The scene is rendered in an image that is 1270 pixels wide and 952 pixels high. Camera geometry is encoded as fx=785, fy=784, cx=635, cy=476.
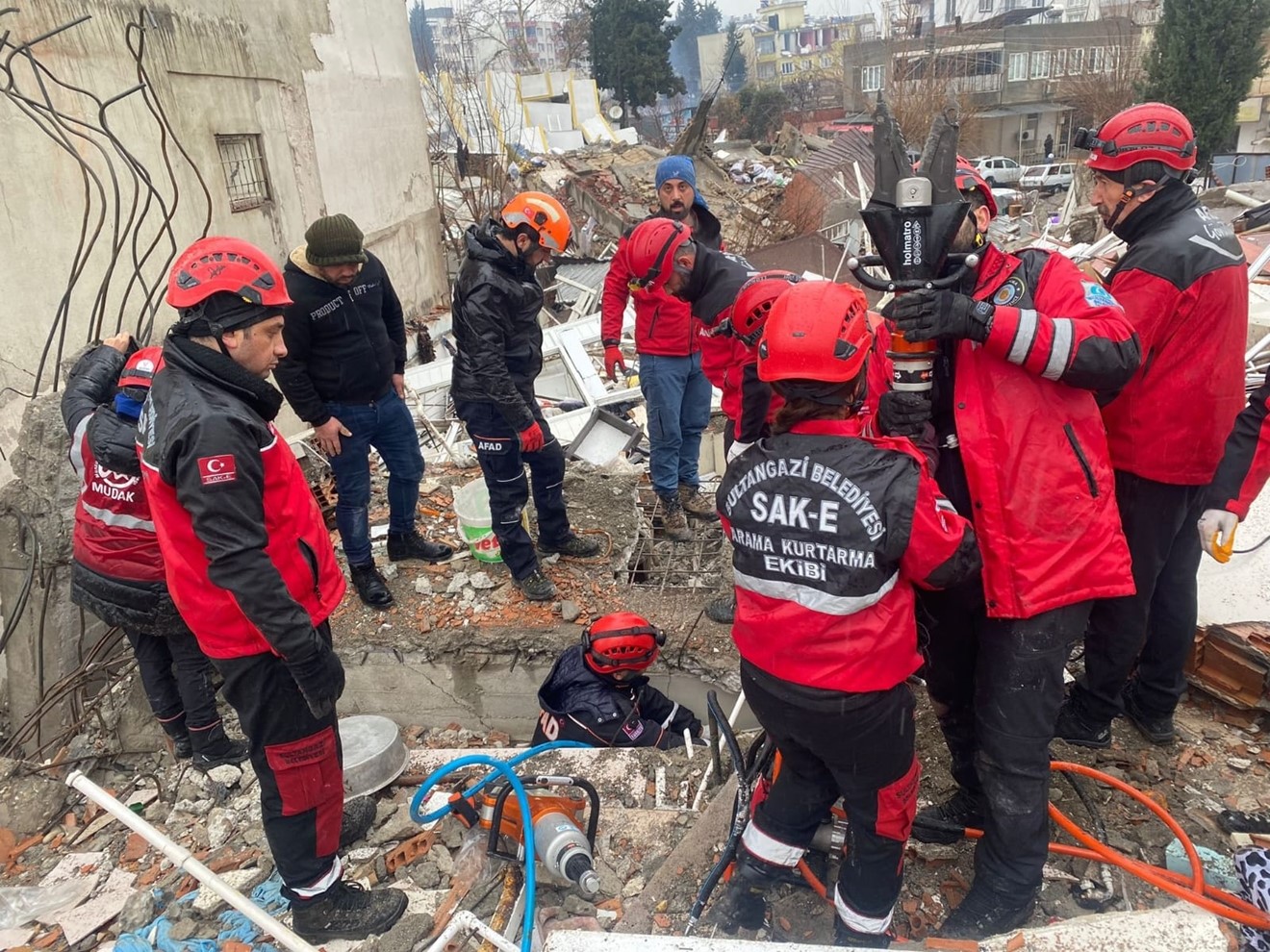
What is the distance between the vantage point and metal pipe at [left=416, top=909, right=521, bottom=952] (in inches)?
92.4

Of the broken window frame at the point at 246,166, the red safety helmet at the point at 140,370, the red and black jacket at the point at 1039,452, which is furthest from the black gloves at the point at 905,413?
the broken window frame at the point at 246,166

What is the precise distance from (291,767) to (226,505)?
90cm

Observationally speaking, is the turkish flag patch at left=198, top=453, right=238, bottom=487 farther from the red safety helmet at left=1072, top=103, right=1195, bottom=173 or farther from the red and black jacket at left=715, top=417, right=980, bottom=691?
the red safety helmet at left=1072, top=103, right=1195, bottom=173

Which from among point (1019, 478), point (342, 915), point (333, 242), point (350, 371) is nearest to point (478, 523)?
point (350, 371)

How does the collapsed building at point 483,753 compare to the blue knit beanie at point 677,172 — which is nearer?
the collapsed building at point 483,753

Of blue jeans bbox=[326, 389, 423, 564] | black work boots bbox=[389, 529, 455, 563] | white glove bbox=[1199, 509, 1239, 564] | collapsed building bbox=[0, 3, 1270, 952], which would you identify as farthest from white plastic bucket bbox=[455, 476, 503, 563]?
white glove bbox=[1199, 509, 1239, 564]

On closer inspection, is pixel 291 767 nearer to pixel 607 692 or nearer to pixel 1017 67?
pixel 607 692

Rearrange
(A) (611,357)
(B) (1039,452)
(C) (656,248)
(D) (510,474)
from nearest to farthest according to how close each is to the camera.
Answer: (B) (1039,452) < (C) (656,248) < (D) (510,474) < (A) (611,357)

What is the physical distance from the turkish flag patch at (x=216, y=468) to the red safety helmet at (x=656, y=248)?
228cm

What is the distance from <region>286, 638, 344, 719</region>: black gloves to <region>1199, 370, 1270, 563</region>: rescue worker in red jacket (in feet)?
9.71

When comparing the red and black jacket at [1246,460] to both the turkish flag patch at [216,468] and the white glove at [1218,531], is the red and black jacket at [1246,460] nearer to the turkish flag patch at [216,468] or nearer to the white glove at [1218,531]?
the white glove at [1218,531]

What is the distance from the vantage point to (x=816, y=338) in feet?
6.39

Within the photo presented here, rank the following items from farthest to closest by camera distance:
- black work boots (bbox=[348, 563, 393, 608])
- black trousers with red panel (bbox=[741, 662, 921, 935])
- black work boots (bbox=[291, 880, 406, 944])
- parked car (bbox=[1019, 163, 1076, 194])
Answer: parked car (bbox=[1019, 163, 1076, 194]) → black work boots (bbox=[348, 563, 393, 608]) → black work boots (bbox=[291, 880, 406, 944]) → black trousers with red panel (bbox=[741, 662, 921, 935])

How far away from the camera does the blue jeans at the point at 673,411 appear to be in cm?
512
